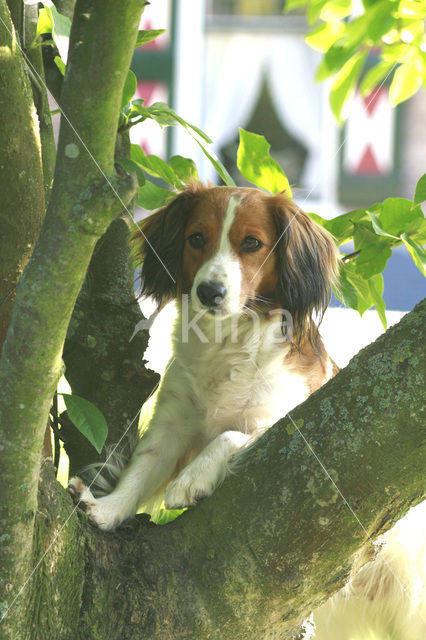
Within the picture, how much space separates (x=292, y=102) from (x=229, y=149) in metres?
0.86

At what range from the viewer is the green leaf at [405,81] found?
7.68ft

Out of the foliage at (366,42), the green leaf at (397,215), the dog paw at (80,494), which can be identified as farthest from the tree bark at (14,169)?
the green leaf at (397,215)

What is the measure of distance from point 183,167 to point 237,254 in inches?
12.4

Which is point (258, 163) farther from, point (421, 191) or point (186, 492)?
point (186, 492)

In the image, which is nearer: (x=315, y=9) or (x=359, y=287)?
(x=315, y=9)

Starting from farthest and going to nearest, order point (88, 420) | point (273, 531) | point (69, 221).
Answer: point (88, 420)
point (273, 531)
point (69, 221)

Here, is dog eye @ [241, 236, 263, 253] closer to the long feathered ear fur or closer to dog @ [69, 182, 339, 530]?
dog @ [69, 182, 339, 530]

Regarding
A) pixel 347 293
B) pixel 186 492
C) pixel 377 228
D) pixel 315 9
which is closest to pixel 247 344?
pixel 347 293

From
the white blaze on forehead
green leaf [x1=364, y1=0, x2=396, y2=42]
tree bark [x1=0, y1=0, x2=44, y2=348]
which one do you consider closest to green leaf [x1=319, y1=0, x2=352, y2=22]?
green leaf [x1=364, y1=0, x2=396, y2=42]

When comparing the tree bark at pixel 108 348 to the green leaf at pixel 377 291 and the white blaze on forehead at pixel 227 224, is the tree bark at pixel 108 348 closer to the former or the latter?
the white blaze on forehead at pixel 227 224

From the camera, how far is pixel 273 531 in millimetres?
1705

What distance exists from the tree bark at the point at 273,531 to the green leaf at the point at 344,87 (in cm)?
62

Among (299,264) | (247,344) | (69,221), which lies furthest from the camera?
(299,264)

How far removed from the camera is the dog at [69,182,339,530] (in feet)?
8.00
